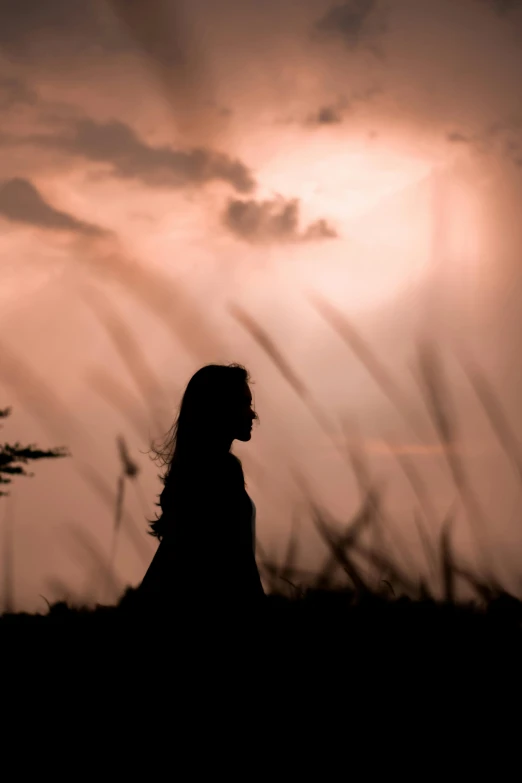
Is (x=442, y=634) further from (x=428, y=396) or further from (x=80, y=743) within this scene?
(x=80, y=743)

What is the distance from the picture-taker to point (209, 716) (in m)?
2.87

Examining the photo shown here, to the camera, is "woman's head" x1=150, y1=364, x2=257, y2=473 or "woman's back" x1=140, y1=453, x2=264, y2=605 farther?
"woman's head" x1=150, y1=364, x2=257, y2=473

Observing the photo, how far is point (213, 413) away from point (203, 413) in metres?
0.04

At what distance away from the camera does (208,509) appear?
3.15 m

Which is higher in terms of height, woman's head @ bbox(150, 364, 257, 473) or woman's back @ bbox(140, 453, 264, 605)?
woman's head @ bbox(150, 364, 257, 473)

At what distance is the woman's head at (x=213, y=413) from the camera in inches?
130

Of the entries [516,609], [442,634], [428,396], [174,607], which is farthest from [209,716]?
[428,396]

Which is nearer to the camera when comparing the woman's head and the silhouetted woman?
the silhouetted woman

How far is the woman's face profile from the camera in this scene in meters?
3.31

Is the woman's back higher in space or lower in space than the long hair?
lower

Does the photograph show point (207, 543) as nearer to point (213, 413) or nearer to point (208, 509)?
point (208, 509)

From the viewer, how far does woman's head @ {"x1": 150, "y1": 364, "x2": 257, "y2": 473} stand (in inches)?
130

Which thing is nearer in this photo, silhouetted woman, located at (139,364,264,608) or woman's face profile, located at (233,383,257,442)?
silhouetted woman, located at (139,364,264,608)

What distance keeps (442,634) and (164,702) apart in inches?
36.7
